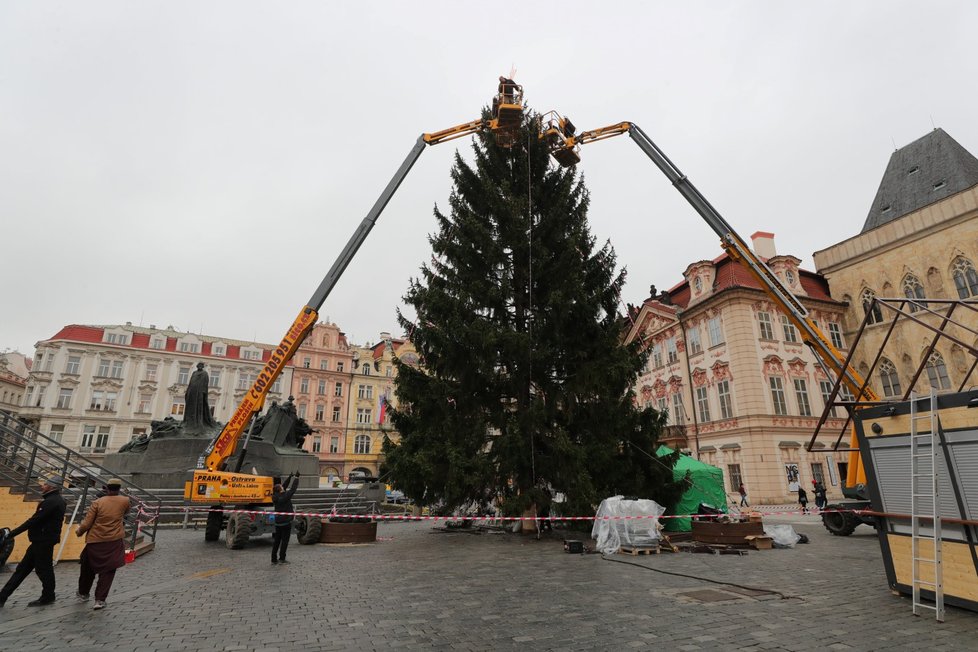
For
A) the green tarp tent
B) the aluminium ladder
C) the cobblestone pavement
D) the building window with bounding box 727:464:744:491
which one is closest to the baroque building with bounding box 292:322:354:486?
the building window with bounding box 727:464:744:491

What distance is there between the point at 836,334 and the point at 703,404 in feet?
31.5

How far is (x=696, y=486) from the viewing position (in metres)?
15.6

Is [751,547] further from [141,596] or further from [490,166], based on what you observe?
[490,166]

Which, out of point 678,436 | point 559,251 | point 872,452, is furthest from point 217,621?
point 678,436

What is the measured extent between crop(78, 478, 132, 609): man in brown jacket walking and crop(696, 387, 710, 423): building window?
97.1 ft

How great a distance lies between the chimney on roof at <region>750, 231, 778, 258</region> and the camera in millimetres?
32438

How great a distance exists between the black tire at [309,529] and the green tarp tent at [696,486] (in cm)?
981

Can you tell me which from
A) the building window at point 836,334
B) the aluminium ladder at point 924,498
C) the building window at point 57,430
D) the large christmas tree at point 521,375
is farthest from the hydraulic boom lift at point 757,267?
the building window at point 57,430

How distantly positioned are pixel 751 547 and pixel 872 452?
6047 millimetres

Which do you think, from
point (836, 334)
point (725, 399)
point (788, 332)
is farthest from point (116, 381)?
point (836, 334)

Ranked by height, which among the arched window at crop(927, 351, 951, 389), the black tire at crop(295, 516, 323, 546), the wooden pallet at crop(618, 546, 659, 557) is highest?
the arched window at crop(927, 351, 951, 389)

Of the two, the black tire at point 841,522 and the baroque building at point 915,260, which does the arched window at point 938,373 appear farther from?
the black tire at point 841,522

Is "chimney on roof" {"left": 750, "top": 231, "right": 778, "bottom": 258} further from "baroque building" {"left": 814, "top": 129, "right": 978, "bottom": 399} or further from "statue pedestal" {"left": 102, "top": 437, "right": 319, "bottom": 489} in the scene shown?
"statue pedestal" {"left": 102, "top": 437, "right": 319, "bottom": 489}

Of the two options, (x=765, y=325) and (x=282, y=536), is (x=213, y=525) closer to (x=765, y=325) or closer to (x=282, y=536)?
(x=282, y=536)
